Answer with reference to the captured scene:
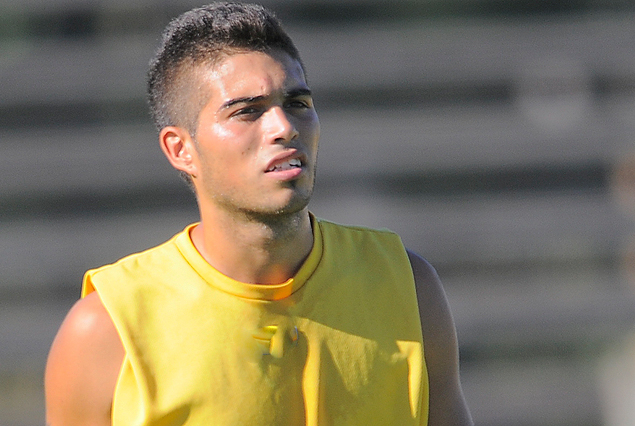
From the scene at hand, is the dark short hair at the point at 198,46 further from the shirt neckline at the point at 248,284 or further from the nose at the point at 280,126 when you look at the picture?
the shirt neckline at the point at 248,284

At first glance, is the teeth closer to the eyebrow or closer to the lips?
the lips

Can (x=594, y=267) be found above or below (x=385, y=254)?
below

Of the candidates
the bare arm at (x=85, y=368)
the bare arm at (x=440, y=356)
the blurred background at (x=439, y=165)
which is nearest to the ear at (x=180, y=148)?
the bare arm at (x=85, y=368)

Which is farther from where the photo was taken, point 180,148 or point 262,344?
point 180,148

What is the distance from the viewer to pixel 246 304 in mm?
2562

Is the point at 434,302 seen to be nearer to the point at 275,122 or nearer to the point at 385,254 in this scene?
the point at 385,254

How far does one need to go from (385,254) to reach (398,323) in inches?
8.9

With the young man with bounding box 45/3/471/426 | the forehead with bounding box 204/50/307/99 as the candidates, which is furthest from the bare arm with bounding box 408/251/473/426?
the forehead with bounding box 204/50/307/99

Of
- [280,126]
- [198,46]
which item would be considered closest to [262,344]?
[280,126]

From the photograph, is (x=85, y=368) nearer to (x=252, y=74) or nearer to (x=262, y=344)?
(x=262, y=344)

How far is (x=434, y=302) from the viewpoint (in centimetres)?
278

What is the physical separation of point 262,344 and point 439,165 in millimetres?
7594

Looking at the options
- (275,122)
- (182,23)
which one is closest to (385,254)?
(275,122)

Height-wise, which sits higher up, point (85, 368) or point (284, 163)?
point (284, 163)
